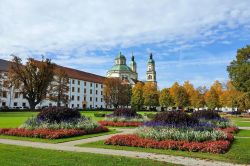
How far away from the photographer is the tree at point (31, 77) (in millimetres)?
60312

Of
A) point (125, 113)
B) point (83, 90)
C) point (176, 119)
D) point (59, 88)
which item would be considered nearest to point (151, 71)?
point (83, 90)

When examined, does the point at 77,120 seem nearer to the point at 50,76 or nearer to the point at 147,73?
the point at 50,76

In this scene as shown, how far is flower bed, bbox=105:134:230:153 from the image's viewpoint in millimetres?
12172

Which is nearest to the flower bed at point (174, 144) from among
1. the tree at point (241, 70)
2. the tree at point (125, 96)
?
the tree at point (241, 70)

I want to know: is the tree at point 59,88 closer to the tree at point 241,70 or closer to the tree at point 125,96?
the tree at point 125,96

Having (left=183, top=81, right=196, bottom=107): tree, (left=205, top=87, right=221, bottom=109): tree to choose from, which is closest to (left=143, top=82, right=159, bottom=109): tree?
(left=183, top=81, right=196, bottom=107): tree

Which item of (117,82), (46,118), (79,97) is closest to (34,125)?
(46,118)

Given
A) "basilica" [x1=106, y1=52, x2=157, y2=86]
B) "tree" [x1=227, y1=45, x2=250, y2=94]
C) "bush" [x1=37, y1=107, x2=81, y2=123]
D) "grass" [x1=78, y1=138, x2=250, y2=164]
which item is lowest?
"grass" [x1=78, y1=138, x2=250, y2=164]

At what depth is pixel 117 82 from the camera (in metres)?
97.2

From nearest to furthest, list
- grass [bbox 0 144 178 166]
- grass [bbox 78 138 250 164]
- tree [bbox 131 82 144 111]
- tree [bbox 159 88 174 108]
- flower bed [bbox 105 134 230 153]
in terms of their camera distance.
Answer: grass [bbox 0 144 178 166]
grass [bbox 78 138 250 164]
flower bed [bbox 105 134 230 153]
tree [bbox 159 88 174 108]
tree [bbox 131 82 144 111]

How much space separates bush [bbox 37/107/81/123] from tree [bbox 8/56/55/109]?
43070mm

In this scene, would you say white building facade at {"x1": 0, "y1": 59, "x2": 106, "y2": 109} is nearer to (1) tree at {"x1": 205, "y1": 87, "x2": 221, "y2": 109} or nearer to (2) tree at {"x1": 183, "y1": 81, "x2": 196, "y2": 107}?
(2) tree at {"x1": 183, "y1": 81, "x2": 196, "y2": 107}

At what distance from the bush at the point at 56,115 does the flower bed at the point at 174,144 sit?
5858mm

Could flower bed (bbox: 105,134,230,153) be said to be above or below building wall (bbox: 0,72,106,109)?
below
